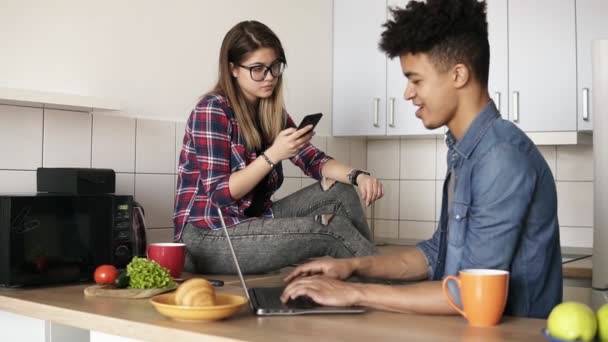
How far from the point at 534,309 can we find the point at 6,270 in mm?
1241

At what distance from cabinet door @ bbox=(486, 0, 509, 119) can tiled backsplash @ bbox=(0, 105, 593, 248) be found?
15.0 inches

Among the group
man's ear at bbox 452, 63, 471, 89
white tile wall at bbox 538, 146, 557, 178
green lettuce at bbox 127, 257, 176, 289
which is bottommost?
green lettuce at bbox 127, 257, 176, 289

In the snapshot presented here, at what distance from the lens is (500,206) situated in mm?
1377

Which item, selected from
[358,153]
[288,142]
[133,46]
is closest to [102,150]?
[133,46]

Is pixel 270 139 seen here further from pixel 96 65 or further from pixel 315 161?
pixel 96 65

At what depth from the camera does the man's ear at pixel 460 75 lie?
1494 mm

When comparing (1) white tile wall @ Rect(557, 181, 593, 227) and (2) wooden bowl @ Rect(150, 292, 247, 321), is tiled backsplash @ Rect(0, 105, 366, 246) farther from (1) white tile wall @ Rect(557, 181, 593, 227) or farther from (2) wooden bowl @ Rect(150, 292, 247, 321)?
(1) white tile wall @ Rect(557, 181, 593, 227)

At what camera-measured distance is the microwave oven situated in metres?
1.87

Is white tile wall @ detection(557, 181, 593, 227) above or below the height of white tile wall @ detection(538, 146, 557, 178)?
below

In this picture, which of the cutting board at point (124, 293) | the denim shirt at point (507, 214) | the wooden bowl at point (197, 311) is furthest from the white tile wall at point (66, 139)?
the denim shirt at point (507, 214)

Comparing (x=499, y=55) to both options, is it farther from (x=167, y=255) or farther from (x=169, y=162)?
(x=167, y=255)

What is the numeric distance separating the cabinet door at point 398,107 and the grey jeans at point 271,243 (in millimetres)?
1192

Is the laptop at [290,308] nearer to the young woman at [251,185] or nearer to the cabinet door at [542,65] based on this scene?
the young woman at [251,185]

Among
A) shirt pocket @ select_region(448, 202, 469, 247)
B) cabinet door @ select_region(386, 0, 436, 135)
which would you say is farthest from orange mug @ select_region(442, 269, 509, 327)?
cabinet door @ select_region(386, 0, 436, 135)
